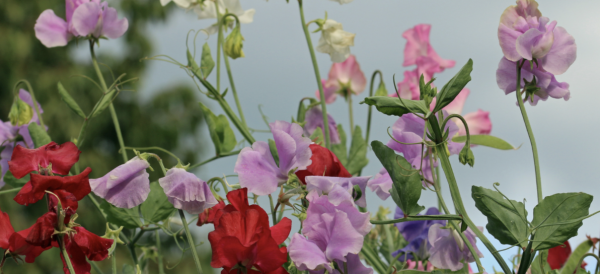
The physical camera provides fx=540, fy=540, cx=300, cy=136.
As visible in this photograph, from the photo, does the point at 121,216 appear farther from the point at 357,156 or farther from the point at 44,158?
the point at 357,156

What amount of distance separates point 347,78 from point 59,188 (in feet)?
2.44

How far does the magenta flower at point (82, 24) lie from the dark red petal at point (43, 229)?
476 millimetres

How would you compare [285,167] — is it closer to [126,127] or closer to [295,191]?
[295,191]

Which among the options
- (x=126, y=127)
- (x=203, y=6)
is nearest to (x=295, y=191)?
(x=203, y=6)

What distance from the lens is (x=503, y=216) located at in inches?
18.3

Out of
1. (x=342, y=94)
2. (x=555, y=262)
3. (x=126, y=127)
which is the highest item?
(x=342, y=94)

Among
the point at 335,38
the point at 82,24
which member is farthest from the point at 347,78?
the point at 82,24

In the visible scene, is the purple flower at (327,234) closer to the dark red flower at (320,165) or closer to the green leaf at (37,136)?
the dark red flower at (320,165)

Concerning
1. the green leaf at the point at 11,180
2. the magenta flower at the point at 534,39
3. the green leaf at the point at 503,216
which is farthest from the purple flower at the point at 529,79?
the green leaf at the point at 11,180

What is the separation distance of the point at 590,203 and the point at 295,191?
25cm

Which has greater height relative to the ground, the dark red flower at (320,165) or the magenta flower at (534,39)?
the magenta flower at (534,39)

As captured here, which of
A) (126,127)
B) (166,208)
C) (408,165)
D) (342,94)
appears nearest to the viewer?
(408,165)

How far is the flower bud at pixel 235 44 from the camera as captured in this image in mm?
841

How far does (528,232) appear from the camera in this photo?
47 centimetres
